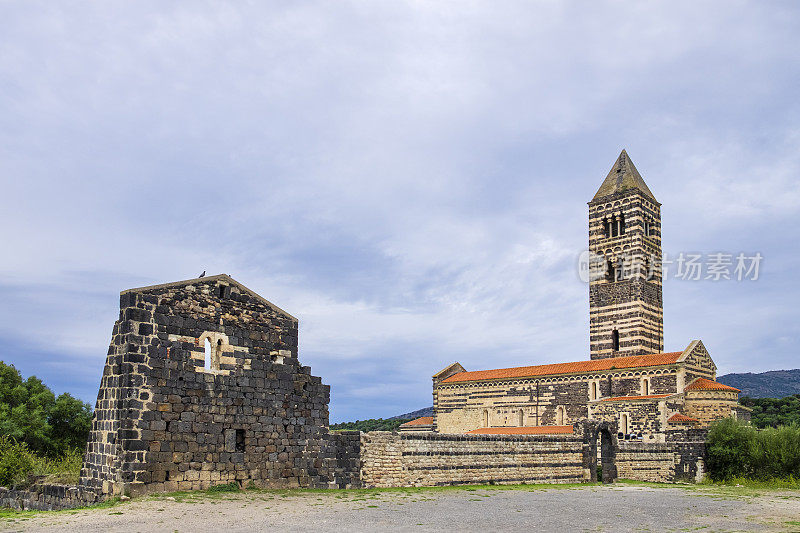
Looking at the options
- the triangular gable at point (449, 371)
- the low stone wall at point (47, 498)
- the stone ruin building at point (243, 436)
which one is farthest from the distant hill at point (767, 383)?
the low stone wall at point (47, 498)

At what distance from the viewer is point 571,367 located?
4353 cm

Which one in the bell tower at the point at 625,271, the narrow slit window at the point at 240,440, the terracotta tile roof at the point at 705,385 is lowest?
the narrow slit window at the point at 240,440

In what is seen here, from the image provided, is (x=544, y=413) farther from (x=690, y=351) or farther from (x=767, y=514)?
(x=767, y=514)

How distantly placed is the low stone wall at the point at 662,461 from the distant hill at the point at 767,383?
93.7m

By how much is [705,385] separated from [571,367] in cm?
836

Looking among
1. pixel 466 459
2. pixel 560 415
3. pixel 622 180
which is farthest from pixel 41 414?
pixel 622 180

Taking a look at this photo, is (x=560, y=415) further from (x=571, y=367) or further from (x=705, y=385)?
(x=705, y=385)

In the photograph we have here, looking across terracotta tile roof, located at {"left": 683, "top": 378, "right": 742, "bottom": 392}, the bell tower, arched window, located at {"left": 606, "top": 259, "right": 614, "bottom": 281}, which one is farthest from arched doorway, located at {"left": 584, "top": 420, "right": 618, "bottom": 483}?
arched window, located at {"left": 606, "top": 259, "right": 614, "bottom": 281}

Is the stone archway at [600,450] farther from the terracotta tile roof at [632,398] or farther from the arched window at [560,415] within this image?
the arched window at [560,415]

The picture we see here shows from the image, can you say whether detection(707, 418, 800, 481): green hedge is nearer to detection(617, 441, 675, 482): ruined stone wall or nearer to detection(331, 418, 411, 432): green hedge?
detection(617, 441, 675, 482): ruined stone wall

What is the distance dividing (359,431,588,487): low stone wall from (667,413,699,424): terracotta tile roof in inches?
423

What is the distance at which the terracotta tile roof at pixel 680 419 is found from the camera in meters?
35.1

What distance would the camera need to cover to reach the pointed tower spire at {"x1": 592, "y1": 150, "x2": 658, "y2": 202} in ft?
164

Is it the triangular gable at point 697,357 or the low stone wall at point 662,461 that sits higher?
the triangular gable at point 697,357
